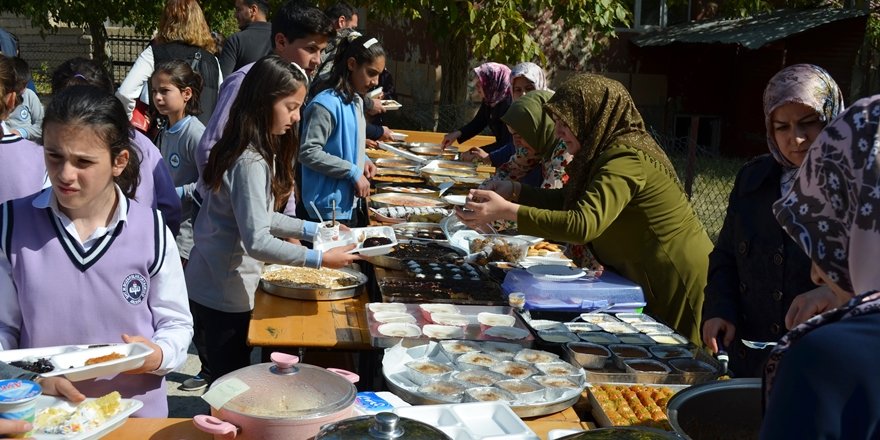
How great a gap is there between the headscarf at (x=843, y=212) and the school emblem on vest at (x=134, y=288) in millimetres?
1676

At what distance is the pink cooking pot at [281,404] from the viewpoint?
6.42 feet

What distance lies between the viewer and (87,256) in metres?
2.35

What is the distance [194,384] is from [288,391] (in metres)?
3.07

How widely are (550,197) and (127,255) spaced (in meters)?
2.17

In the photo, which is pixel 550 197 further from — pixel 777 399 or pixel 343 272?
pixel 777 399

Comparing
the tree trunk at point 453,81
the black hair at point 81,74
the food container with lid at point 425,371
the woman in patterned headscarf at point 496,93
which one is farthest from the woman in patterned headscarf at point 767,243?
the tree trunk at point 453,81

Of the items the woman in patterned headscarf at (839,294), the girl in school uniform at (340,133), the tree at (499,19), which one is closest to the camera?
the woman in patterned headscarf at (839,294)

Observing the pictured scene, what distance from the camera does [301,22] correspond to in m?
4.64

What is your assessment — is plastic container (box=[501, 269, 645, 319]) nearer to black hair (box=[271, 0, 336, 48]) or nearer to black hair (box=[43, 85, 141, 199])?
black hair (box=[43, 85, 141, 199])

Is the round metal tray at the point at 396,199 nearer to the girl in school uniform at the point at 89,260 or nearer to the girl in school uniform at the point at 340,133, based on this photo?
the girl in school uniform at the point at 340,133

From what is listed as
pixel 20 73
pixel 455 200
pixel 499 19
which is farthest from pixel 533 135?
pixel 499 19

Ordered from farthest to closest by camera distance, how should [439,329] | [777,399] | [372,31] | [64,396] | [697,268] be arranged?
[372,31], [697,268], [439,329], [64,396], [777,399]

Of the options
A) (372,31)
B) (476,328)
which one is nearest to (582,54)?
(372,31)

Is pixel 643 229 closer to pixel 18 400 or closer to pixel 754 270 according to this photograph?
pixel 754 270
